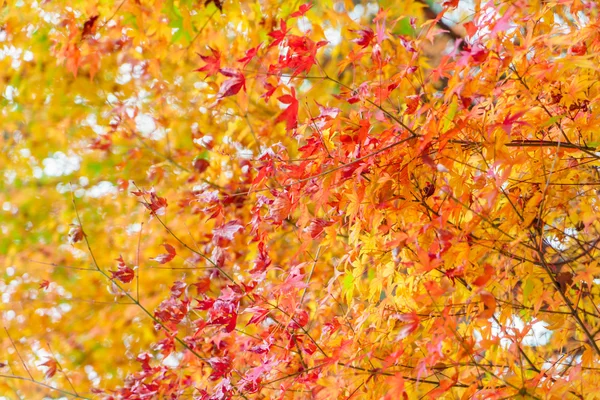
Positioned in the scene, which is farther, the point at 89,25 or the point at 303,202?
the point at 89,25

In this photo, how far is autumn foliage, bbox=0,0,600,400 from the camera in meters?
1.47

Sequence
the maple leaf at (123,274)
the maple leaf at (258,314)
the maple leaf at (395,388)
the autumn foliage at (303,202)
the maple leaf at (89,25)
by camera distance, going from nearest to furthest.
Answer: the maple leaf at (395,388) < the autumn foliage at (303,202) < the maple leaf at (258,314) < the maple leaf at (123,274) < the maple leaf at (89,25)

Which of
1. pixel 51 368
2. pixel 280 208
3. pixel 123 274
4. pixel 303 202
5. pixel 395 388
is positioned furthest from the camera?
pixel 51 368

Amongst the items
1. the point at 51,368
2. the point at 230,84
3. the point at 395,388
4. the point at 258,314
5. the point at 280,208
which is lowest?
the point at 395,388

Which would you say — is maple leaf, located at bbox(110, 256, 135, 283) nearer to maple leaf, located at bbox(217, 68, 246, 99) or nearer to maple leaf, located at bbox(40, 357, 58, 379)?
maple leaf, located at bbox(217, 68, 246, 99)

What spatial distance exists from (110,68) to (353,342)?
3751mm

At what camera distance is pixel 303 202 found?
1.66 metres

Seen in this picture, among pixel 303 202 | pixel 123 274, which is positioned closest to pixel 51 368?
pixel 123 274

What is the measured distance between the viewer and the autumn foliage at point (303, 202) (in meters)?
1.47

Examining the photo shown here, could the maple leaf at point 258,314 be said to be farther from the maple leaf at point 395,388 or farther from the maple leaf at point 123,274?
the maple leaf at point 123,274

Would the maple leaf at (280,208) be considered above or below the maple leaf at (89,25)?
below

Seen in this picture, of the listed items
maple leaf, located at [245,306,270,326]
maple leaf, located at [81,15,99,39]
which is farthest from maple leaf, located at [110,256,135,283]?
maple leaf, located at [81,15,99,39]

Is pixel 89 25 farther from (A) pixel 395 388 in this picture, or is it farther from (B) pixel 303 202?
(A) pixel 395 388

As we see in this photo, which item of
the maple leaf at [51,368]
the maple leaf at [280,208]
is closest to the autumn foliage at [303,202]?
the maple leaf at [280,208]
